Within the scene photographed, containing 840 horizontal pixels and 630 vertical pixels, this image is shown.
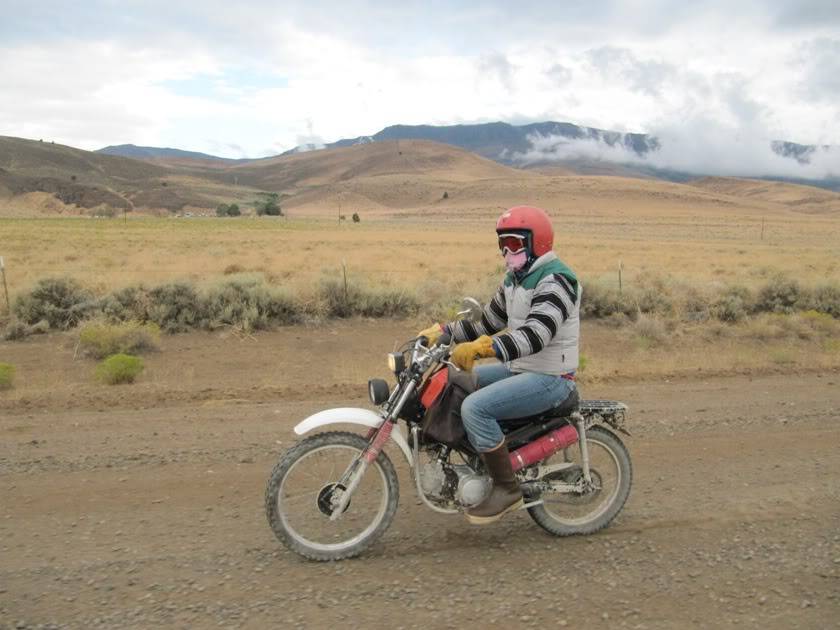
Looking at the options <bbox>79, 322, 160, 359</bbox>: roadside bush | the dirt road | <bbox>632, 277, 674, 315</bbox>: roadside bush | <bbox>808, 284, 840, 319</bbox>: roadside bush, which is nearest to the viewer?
the dirt road

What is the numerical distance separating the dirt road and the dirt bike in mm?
198

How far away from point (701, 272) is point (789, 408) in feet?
74.0

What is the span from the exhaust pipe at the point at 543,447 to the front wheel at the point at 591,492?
0.13 metres

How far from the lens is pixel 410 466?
4.59 meters

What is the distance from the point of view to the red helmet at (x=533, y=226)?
14.5 ft

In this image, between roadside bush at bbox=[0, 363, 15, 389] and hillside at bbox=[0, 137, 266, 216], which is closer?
roadside bush at bbox=[0, 363, 15, 389]

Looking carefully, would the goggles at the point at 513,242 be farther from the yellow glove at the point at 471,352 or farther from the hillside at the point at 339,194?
the hillside at the point at 339,194

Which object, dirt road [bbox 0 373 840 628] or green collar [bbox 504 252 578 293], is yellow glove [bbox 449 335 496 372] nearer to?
green collar [bbox 504 252 578 293]

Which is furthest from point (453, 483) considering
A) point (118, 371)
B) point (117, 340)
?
point (117, 340)

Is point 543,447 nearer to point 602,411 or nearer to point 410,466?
point 602,411

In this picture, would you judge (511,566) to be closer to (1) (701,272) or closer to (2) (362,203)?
(1) (701,272)

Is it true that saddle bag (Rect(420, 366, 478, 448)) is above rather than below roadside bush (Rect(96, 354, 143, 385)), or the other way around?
above

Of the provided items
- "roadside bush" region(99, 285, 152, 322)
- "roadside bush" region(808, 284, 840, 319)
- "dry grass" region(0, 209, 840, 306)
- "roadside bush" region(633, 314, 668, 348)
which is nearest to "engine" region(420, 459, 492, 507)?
"roadside bush" region(633, 314, 668, 348)

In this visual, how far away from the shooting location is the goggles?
4449mm
